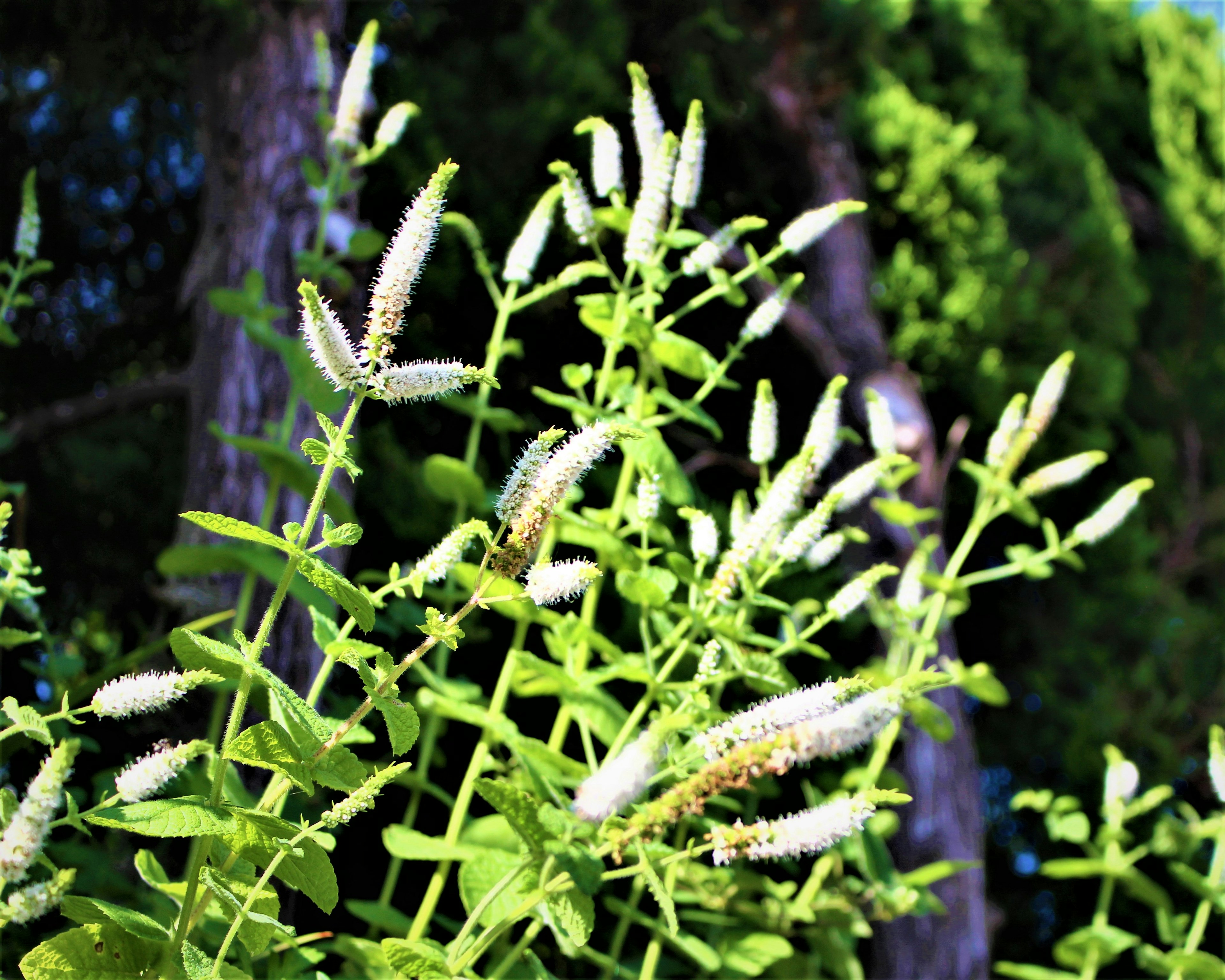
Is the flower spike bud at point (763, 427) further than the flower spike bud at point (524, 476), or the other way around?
the flower spike bud at point (763, 427)

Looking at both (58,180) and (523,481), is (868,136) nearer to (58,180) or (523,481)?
(58,180)

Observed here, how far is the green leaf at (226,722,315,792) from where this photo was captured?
3.07 ft

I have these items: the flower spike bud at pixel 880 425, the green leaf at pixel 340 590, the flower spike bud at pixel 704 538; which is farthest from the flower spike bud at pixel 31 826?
the flower spike bud at pixel 880 425

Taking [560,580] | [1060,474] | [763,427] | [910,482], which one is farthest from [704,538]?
[910,482]

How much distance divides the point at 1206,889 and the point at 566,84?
9.86ft

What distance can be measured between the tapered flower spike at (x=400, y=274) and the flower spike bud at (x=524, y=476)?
0.17 metres

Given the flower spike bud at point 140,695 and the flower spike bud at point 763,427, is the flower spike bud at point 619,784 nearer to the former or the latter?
the flower spike bud at point 140,695

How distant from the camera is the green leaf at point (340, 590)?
0.93m

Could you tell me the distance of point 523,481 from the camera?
983 mm

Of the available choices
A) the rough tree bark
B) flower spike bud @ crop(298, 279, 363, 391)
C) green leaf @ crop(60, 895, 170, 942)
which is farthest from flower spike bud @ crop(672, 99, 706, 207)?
the rough tree bark

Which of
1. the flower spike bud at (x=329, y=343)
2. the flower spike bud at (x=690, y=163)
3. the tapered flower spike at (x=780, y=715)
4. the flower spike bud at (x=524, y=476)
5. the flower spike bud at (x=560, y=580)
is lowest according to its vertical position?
the tapered flower spike at (x=780, y=715)

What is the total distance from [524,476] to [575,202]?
77cm

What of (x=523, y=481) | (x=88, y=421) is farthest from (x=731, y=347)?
(x=88, y=421)

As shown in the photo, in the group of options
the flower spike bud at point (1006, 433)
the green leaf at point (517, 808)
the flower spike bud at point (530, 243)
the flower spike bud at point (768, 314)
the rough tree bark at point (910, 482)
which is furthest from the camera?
the rough tree bark at point (910, 482)
